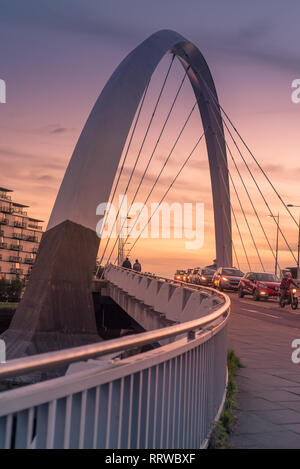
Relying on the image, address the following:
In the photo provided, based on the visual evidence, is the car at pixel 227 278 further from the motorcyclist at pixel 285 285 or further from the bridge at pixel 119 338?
the motorcyclist at pixel 285 285

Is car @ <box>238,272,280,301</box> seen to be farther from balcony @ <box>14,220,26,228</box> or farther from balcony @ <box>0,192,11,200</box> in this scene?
balcony @ <box>0,192,11,200</box>

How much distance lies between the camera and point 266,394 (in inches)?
373

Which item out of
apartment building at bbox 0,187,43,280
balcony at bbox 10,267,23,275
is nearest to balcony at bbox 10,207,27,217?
apartment building at bbox 0,187,43,280

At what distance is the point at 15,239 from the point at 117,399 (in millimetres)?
162228

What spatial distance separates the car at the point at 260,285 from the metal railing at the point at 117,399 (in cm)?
3344

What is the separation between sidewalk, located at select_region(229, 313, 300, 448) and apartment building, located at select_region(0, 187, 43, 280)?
141 meters

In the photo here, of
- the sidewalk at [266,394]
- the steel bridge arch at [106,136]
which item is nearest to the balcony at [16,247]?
the steel bridge arch at [106,136]

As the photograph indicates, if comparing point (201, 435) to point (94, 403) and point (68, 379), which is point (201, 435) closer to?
point (94, 403)

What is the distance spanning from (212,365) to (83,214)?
24.2 metres

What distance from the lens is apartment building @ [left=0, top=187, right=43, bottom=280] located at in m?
158

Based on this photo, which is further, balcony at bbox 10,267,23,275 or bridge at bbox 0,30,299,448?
balcony at bbox 10,267,23,275

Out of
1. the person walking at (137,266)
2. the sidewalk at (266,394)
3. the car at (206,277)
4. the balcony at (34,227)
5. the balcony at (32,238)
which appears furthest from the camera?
the balcony at (34,227)

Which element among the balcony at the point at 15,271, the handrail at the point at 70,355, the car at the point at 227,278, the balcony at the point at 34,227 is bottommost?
the balcony at the point at 15,271

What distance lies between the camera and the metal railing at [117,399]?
2.86 metres
